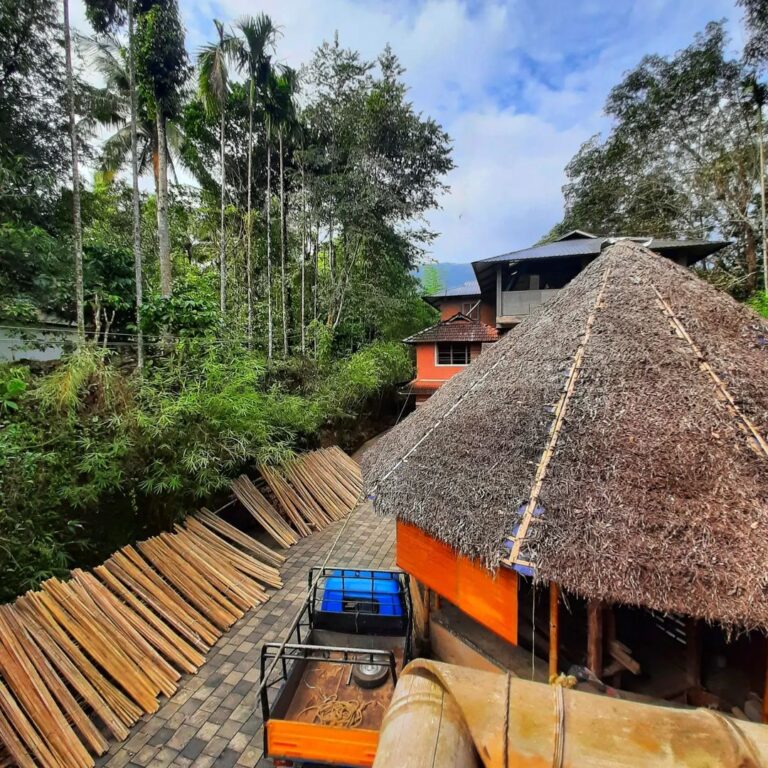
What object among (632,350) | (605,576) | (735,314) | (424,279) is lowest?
(605,576)

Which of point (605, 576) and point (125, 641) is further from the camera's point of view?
point (125, 641)

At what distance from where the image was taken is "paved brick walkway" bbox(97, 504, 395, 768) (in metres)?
3.65

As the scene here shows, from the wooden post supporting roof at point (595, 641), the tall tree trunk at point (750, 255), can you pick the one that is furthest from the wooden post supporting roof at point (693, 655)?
the tall tree trunk at point (750, 255)

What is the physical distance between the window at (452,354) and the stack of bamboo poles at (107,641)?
11815mm

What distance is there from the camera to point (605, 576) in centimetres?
276

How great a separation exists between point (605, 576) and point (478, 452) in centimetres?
144

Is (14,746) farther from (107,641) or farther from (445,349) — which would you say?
(445,349)

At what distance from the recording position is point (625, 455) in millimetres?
3152

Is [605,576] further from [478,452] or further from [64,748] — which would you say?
[64,748]

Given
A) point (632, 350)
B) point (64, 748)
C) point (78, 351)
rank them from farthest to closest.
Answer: point (78, 351), point (632, 350), point (64, 748)

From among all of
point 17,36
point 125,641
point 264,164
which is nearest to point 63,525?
point 125,641

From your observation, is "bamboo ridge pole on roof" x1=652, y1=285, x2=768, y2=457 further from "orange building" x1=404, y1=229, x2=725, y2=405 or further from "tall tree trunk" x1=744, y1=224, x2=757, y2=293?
"tall tree trunk" x1=744, y1=224, x2=757, y2=293

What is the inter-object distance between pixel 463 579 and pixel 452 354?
12.7m

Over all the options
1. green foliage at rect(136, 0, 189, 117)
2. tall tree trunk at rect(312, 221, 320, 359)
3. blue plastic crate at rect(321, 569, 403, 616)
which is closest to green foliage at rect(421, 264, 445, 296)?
tall tree trunk at rect(312, 221, 320, 359)
